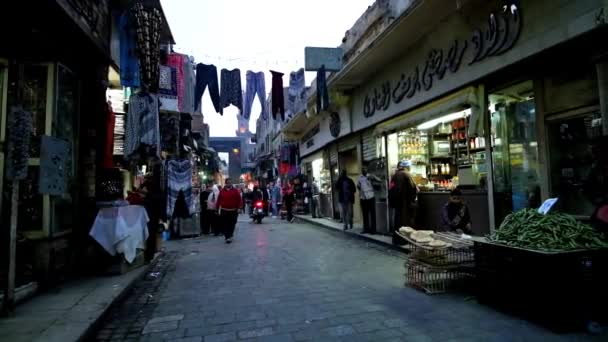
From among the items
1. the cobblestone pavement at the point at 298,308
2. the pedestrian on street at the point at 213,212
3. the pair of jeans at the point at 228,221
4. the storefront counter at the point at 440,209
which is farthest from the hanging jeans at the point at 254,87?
the cobblestone pavement at the point at 298,308

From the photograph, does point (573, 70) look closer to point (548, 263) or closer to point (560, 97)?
point (560, 97)

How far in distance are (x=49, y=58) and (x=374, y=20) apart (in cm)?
898

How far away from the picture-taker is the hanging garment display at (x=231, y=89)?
13.7 metres

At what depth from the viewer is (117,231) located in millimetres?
6512

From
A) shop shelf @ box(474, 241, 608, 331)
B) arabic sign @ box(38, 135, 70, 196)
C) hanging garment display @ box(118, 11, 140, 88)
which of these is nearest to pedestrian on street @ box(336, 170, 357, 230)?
hanging garment display @ box(118, 11, 140, 88)

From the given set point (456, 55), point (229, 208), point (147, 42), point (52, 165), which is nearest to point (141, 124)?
point (147, 42)

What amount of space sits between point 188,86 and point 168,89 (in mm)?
1092

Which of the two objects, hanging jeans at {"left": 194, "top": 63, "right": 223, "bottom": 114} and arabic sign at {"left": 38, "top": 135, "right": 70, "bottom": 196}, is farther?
hanging jeans at {"left": 194, "top": 63, "right": 223, "bottom": 114}

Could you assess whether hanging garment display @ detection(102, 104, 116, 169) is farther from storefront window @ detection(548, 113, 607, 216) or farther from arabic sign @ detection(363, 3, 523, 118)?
storefront window @ detection(548, 113, 607, 216)

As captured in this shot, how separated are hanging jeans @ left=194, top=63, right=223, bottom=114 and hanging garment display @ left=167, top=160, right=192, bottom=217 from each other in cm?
277

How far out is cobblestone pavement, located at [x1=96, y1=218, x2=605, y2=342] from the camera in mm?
3717

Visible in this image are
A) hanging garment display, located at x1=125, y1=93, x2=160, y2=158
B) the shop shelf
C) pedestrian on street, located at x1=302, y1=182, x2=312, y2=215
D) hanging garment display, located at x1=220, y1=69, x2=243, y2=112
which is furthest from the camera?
pedestrian on street, located at x1=302, y1=182, x2=312, y2=215

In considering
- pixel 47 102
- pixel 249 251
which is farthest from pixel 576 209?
pixel 47 102

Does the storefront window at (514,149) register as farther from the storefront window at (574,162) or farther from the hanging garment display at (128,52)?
the hanging garment display at (128,52)
